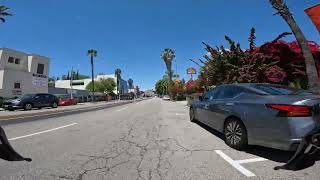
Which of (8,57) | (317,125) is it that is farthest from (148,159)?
(8,57)

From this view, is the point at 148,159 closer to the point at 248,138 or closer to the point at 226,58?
the point at 248,138

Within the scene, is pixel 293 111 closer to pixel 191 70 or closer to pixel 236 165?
pixel 236 165

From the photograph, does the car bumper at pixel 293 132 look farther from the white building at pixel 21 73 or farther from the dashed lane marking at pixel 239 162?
the white building at pixel 21 73

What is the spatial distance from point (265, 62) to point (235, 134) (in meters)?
9.93

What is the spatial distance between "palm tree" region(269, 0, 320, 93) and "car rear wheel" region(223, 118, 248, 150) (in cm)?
675

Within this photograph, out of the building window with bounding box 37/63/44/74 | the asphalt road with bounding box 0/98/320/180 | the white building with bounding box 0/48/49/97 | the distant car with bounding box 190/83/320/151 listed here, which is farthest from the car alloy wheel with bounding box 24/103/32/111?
the building window with bounding box 37/63/44/74

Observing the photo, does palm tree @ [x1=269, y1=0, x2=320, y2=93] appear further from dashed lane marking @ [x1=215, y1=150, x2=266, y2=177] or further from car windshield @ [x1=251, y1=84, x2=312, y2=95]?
dashed lane marking @ [x1=215, y1=150, x2=266, y2=177]

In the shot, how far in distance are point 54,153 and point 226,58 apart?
11.6m

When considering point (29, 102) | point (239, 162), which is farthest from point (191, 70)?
point (239, 162)

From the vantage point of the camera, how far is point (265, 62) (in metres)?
16.3

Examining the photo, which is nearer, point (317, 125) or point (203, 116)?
point (317, 125)

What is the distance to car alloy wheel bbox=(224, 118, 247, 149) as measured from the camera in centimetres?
702

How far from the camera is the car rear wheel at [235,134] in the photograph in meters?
7.01

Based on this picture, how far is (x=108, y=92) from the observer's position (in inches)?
4537
